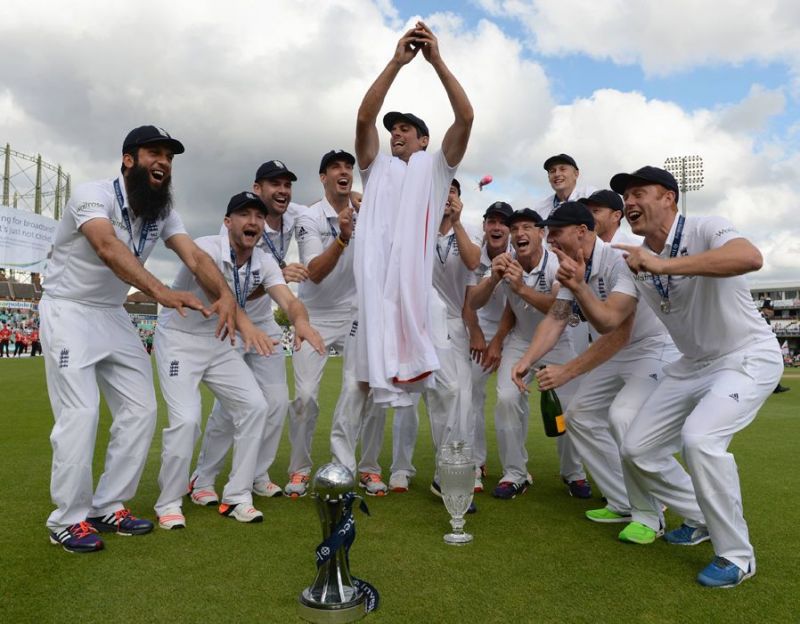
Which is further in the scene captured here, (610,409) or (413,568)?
(610,409)

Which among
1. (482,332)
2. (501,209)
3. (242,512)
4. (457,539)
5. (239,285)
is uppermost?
(501,209)

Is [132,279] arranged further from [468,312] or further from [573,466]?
[573,466]

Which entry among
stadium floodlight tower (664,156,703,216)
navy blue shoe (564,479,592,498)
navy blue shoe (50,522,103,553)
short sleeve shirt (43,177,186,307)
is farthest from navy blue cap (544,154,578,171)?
stadium floodlight tower (664,156,703,216)

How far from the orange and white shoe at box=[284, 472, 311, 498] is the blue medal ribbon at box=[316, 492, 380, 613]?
2.43m

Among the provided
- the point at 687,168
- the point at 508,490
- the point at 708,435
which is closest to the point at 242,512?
the point at 508,490

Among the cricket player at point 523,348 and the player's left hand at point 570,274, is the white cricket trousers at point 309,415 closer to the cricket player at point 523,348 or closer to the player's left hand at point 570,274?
the cricket player at point 523,348

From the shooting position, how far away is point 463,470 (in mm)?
4352

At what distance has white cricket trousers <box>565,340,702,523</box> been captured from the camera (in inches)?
193

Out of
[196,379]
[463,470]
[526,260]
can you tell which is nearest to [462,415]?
[463,470]

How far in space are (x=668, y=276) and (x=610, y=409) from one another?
46.5 inches

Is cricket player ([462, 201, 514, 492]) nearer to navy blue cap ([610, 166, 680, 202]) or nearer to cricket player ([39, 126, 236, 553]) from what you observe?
navy blue cap ([610, 166, 680, 202])

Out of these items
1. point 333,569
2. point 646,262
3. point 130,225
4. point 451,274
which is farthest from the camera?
point 451,274

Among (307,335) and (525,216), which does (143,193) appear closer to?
(307,335)

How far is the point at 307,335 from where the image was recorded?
464 centimetres
